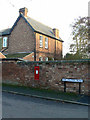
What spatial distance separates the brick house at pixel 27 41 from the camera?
890 inches

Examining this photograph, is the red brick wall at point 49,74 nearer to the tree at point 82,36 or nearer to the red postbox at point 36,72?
the red postbox at point 36,72

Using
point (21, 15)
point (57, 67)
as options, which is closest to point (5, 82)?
point (57, 67)

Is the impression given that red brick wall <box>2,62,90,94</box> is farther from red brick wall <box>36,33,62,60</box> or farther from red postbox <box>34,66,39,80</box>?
red brick wall <box>36,33,62,60</box>

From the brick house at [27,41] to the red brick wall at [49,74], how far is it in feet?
19.6

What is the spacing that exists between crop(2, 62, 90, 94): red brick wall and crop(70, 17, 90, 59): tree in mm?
12901

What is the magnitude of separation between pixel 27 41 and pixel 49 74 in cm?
1247

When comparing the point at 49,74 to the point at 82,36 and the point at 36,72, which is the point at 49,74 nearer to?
the point at 36,72

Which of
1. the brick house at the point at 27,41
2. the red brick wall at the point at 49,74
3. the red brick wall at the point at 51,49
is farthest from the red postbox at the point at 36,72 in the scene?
the red brick wall at the point at 51,49

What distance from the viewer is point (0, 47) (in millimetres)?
28188

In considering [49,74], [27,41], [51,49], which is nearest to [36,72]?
[49,74]

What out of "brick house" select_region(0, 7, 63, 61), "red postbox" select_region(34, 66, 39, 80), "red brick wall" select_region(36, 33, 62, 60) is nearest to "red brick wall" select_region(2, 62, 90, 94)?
"red postbox" select_region(34, 66, 39, 80)

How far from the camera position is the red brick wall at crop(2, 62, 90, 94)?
1060 centimetres

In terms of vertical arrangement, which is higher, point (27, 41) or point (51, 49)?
point (27, 41)

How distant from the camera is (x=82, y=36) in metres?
25.7
